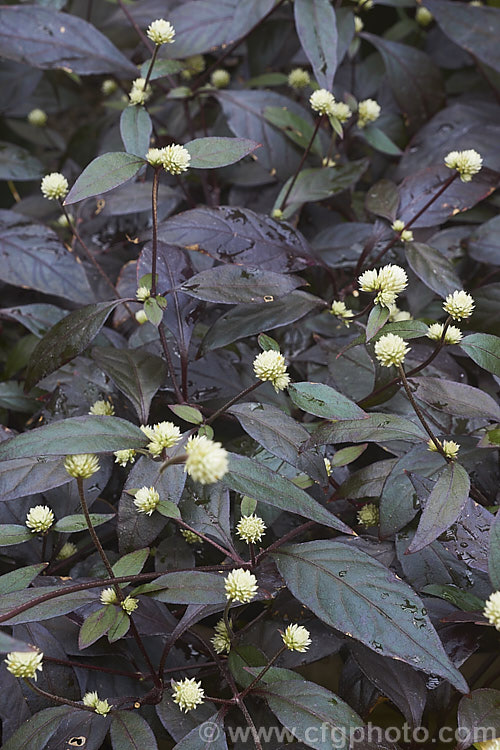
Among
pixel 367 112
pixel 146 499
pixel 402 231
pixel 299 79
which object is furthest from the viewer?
pixel 299 79

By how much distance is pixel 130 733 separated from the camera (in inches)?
28.4

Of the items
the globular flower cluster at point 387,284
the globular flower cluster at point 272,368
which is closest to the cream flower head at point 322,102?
the globular flower cluster at point 387,284

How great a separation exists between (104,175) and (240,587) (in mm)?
518

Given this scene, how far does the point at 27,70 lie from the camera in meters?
1.55

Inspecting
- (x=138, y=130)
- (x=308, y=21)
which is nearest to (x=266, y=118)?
(x=308, y=21)

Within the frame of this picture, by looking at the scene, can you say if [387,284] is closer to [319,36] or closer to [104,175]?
[104,175]

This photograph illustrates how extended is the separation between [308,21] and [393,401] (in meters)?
0.70

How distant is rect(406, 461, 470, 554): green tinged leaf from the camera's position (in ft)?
2.28

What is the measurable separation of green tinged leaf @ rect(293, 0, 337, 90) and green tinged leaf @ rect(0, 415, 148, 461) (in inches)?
27.6

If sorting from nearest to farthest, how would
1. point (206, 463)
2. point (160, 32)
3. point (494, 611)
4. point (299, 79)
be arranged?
point (206, 463), point (494, 611), point (160, 32), point (299, 79)

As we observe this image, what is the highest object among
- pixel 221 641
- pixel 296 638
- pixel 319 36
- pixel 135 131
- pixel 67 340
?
pixel 319 36

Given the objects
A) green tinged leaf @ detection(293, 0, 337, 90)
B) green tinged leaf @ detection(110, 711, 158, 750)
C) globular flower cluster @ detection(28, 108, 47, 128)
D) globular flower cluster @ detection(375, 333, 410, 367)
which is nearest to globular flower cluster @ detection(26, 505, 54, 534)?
green tinged leaf @ detection(110, 711, 158, 750)

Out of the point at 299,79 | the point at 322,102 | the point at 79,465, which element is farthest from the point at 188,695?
the point at 299,79

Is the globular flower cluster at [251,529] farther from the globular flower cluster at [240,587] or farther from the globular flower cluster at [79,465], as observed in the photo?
the globular flower cluster at [79,465]
